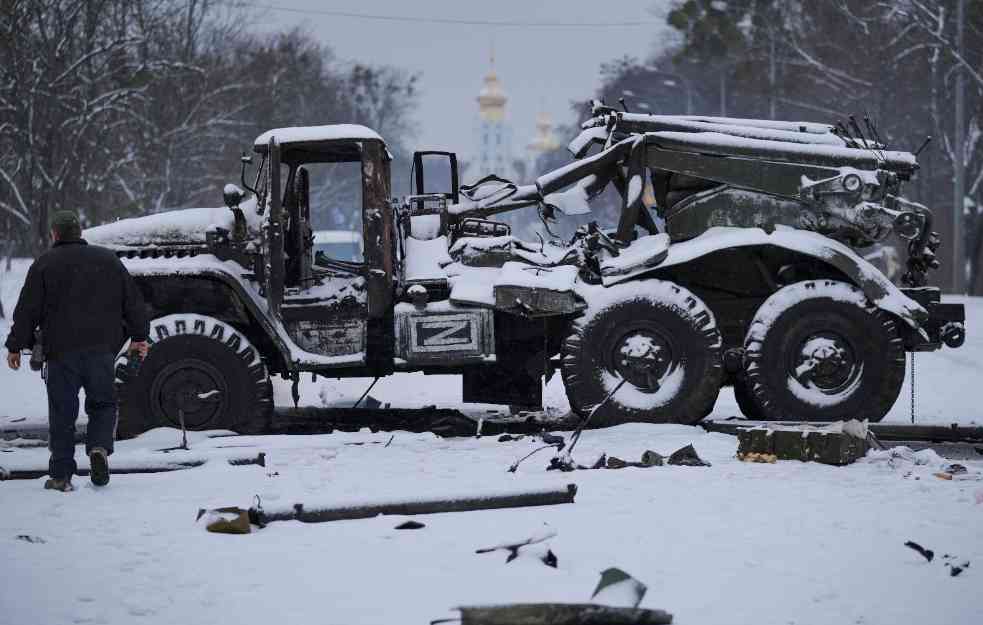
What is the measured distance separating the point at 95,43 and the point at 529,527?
22.5m

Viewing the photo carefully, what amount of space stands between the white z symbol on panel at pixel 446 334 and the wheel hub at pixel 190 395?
169cm

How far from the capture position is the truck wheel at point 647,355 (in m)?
9.96

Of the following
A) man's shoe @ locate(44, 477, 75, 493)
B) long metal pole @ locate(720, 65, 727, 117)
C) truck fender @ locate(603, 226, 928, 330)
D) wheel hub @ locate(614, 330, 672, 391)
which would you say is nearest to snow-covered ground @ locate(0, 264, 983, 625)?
man's shoe @ locate(44, 477, 75, 493)

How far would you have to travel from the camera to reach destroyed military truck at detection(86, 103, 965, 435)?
32.7ft

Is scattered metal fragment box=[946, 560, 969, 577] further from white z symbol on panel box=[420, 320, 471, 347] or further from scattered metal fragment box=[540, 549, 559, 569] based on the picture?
white z symbol on panel box=[420, 320, 471, 347]

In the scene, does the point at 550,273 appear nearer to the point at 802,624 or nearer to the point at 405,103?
the point at 802,624

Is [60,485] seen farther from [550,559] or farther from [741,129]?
[741,129]

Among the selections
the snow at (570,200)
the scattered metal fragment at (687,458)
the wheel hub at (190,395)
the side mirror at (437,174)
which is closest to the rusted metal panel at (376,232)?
the side mirror at (437,174)

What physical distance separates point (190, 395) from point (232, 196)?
5.39ft

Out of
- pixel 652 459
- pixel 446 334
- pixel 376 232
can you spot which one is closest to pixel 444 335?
pixel 446 334

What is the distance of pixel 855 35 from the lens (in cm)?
3441

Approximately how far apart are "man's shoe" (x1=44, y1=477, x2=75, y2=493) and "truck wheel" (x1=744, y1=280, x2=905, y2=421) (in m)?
5.31

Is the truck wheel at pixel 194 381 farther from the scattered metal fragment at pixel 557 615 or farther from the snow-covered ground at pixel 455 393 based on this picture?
the scattered metal fragment at pixel 557 615

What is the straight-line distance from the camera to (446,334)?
1008 cm
